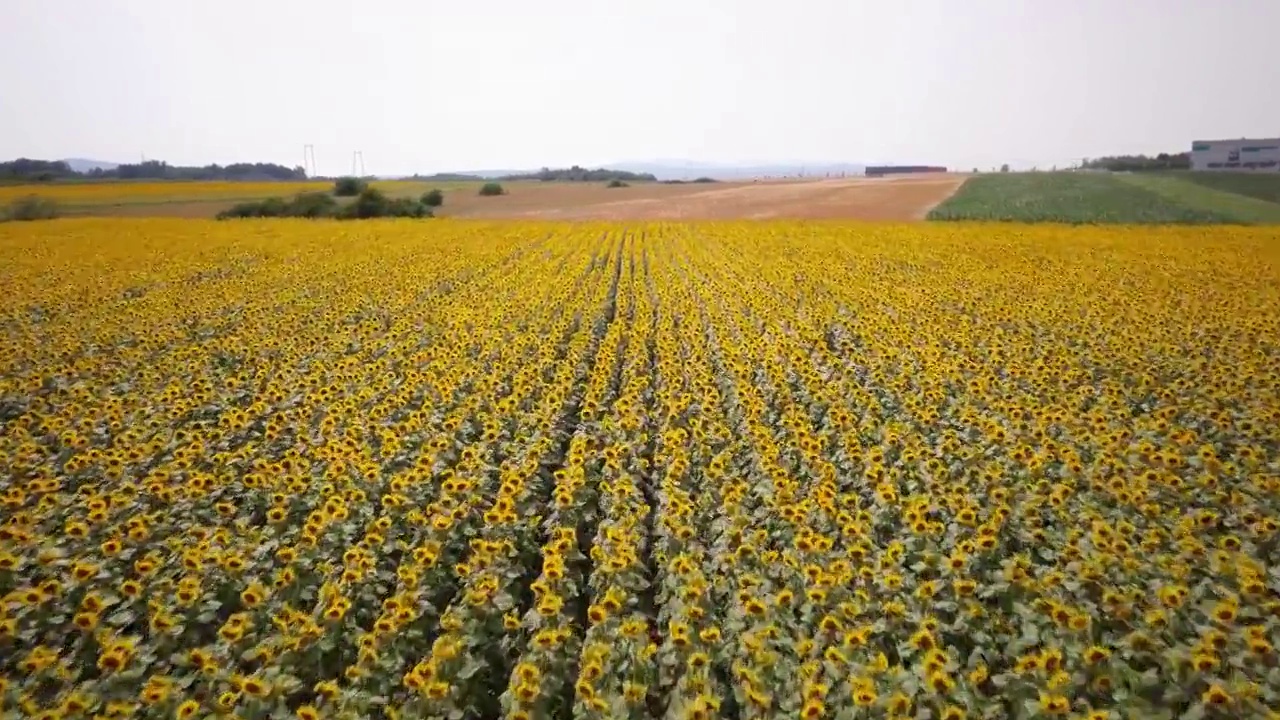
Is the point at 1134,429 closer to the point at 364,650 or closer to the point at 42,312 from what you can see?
the point at 364,650

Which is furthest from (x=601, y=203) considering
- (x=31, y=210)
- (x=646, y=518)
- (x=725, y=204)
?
(x=646, y=518)

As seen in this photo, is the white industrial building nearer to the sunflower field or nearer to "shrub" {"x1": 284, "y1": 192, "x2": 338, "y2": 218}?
"shrub" {"x1": 284, "y1": 192, "x2": 338, "y2": 218}

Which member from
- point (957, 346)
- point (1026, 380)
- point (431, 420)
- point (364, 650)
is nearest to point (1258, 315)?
point (957, 346)

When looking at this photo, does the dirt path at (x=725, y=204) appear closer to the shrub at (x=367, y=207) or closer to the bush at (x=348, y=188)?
the shrub at (x=367, y=207)

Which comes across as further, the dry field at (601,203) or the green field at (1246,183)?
the green field at (1246,183)

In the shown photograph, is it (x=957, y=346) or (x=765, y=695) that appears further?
(x=957, y=346)

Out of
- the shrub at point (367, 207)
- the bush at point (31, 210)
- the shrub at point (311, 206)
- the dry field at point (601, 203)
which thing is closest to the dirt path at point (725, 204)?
the dry field at point (601, 203)
